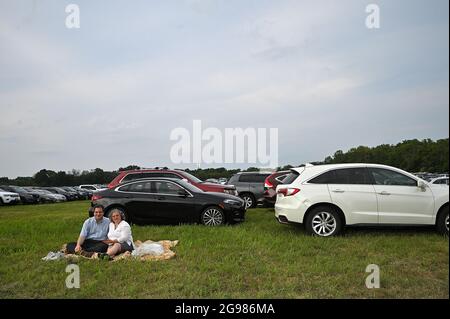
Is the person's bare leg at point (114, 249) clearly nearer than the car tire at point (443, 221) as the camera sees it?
Yes

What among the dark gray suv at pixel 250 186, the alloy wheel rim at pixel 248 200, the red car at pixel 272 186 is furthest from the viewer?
the alloy wheel rim at pixel 248 200

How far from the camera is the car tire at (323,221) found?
7887mm

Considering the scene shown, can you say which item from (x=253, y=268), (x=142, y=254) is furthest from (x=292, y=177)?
(x=142, y=254)

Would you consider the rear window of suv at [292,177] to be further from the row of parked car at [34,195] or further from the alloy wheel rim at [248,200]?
the row of parked car at [34,195]

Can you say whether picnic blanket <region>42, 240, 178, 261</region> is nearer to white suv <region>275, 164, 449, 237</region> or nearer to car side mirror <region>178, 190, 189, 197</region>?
white suv <region>275, 164, 449, 237</region>

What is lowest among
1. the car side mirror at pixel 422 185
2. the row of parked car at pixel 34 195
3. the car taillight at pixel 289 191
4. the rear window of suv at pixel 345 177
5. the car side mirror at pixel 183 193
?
the row of parked car at pixel 34 195

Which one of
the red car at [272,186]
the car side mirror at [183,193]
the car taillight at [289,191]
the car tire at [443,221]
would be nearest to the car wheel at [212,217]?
the car side mirror at [183,193]

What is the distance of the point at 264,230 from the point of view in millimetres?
9055

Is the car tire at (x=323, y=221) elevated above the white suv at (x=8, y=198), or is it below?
above

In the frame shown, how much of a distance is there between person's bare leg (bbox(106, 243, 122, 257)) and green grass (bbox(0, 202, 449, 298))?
0.35 meters

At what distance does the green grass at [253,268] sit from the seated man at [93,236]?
0.50 meters

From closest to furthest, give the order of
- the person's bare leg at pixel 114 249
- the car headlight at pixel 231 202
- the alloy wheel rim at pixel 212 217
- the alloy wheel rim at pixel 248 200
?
1. the person's bare leg at pixel 114 249
2. the alloy wheel rim at pixel 212 217
3. the car headlight at pixel 231 202
4. the alloy wheel rim at pixel 248 200
